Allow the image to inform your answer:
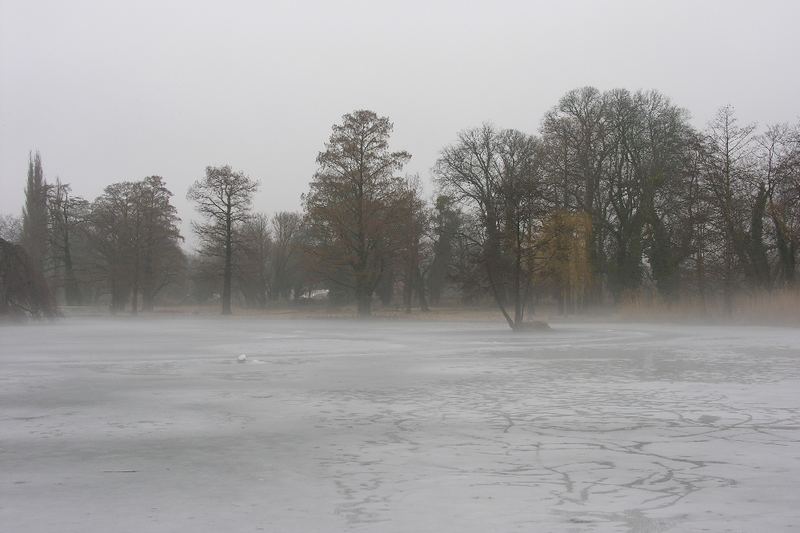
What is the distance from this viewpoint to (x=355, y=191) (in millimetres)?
53375

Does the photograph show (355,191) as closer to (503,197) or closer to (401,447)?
(503,197)

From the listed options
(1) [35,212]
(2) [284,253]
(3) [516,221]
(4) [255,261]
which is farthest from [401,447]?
(2) [284,253]

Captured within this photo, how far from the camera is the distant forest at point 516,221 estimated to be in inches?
1581

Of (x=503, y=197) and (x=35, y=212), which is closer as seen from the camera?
(x=503, y=197)

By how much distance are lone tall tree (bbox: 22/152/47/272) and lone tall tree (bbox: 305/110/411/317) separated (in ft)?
70.4

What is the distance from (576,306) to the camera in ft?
179

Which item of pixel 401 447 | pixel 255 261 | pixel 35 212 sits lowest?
pixel 401 447

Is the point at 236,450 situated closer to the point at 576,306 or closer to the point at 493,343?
the point at 493,343

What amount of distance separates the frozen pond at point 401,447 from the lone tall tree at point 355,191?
3508cm

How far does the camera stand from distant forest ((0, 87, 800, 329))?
40156 mm

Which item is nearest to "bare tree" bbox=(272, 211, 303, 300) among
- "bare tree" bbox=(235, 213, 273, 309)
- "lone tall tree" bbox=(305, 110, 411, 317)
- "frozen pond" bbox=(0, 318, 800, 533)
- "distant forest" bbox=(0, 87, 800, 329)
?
"bare tree" bbox=(235, 213, 273, 309)

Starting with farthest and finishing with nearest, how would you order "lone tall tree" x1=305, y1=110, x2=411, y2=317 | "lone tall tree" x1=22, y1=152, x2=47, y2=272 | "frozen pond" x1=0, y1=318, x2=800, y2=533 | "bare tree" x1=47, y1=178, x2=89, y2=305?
"bare tree" x1=47, y1=178, x2=89, y2=305 → "lone tall tree" x1=22, y1=152, x2=47, y2=272 → "lone tall tree" x1=305, y1=110, x2=411, y2=317 → "frozen pond" x1=0, y1=318, x2=800, y2=533

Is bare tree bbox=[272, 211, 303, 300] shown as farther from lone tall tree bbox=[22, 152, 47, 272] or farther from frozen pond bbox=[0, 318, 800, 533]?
frozen pond bbox=[0, 318, 800, 533]

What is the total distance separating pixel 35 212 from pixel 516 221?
44.6 meters
